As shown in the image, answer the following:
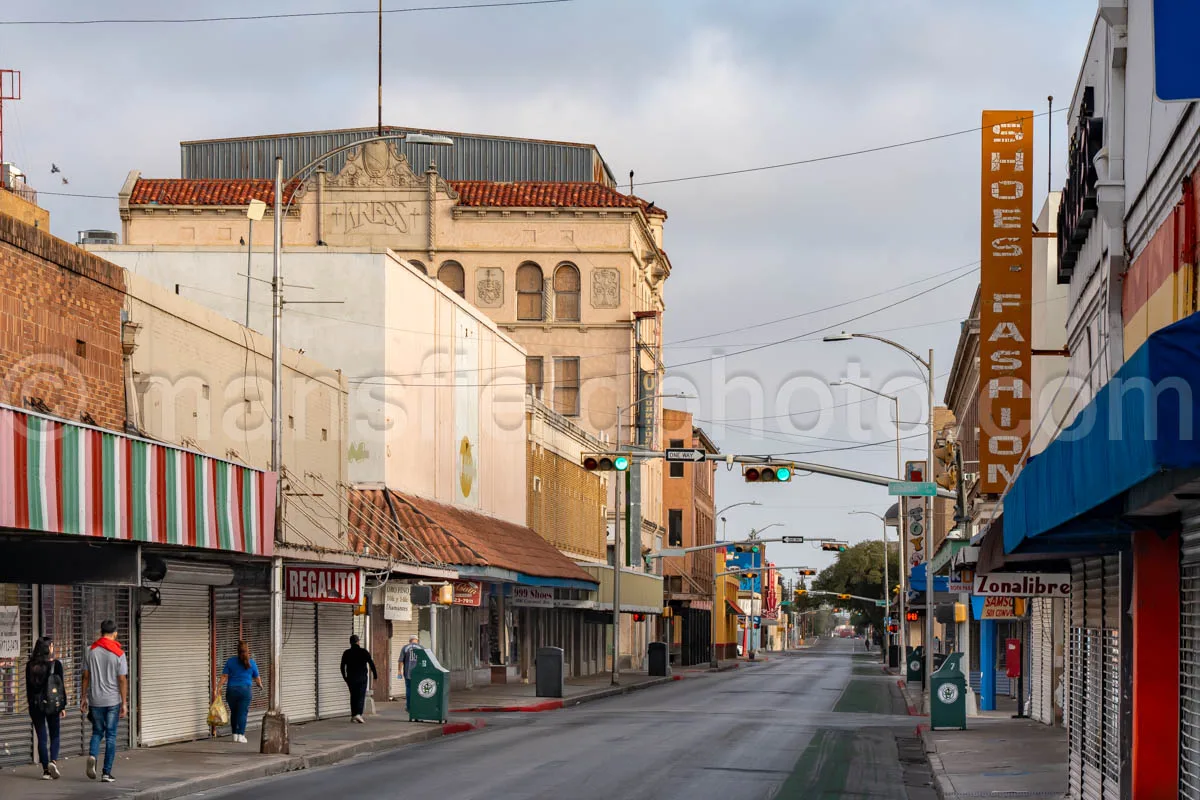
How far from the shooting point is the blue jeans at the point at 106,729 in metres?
19.4

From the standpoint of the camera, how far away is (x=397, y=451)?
41.7m

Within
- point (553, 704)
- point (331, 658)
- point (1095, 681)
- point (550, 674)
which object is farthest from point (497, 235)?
point (1095, 681)

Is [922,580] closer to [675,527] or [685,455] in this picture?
[685,455]

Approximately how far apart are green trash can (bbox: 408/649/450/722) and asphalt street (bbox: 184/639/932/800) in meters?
Result: 1.03

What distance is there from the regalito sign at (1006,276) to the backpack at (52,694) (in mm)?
16671

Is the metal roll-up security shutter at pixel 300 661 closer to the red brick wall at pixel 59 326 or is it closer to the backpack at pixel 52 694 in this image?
the red brick wall at pixel 59 326

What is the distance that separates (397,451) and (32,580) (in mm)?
21428

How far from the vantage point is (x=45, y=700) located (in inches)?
782

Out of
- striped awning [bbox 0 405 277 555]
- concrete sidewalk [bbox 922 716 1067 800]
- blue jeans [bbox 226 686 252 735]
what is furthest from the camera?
blue jeans [bbox 226 686 252 735]

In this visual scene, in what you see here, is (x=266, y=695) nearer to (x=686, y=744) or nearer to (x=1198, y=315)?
(x=686, y=744)

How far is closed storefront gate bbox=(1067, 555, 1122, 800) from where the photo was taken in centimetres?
1377

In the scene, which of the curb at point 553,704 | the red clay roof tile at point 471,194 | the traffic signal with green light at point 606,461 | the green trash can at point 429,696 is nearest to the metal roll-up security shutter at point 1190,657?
the green trash can at point 429,696

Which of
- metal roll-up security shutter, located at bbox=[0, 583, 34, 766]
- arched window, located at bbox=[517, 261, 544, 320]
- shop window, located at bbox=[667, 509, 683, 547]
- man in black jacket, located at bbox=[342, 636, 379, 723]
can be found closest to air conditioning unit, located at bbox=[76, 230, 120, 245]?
man in black jacket, located at bbox=[342, 636, 379, 723]

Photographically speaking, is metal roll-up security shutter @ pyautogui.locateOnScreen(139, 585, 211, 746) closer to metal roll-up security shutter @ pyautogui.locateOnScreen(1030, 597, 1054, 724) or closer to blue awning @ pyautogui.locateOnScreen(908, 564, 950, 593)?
metal roll-up security shutter @ pyautogui.locateOnScreen(1030, 597, 1054, 724)
